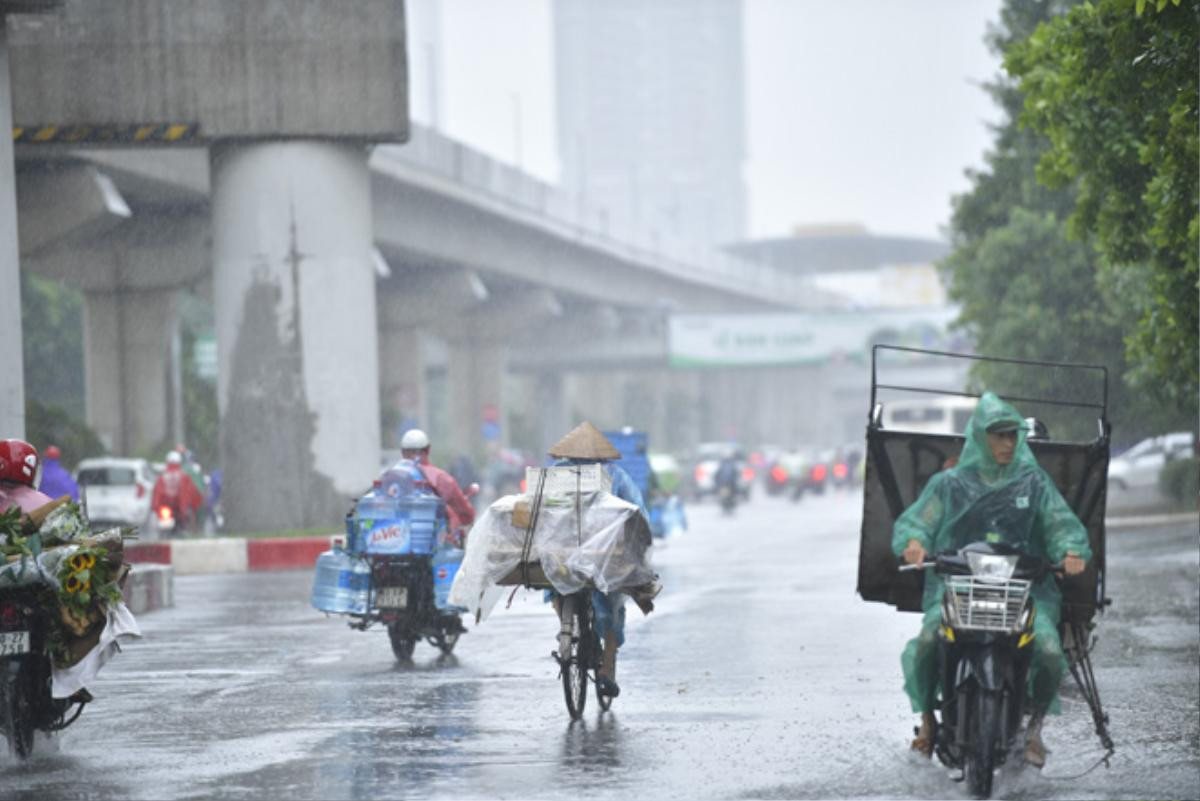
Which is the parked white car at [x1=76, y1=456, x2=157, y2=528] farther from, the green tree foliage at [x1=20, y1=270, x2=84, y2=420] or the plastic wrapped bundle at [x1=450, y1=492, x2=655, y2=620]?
the plastic wrapped bundle at [x1=450, y1=492, x2=655, y2=620]

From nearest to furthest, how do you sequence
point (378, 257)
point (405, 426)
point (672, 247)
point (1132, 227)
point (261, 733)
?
point (261, 733)
point (1132, 227)
point (378, 257)
point (405, 426)
point (672, 247)

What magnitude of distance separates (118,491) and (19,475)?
3179 cm

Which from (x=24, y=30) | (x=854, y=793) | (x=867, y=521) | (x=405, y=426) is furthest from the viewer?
(x=405, y=426)

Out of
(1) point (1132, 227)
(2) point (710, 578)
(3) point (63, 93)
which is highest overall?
(3) point (63, 93)

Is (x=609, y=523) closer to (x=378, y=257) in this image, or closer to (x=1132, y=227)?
(x=1132, y=227)

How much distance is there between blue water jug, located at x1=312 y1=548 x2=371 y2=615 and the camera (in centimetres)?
1536

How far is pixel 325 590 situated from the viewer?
50.6 feet

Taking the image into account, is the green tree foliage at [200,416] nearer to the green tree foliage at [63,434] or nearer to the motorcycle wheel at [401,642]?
the green tree foliage at [63,434]

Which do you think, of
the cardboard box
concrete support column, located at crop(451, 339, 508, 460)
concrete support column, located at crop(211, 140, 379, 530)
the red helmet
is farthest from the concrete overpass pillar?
the red helmet

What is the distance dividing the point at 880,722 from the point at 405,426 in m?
44.6

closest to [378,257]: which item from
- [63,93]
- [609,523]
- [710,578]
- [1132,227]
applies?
[63,93]

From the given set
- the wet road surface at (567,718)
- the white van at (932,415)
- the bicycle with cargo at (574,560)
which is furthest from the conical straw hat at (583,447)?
the white van at (932,415)

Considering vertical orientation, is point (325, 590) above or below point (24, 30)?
below

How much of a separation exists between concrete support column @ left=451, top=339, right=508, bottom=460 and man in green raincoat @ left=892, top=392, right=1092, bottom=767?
2333 inches
